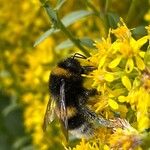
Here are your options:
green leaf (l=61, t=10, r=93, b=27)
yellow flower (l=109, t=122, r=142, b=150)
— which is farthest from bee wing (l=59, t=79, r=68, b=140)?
green leaf (l=61, t=10, r=93, b=27)

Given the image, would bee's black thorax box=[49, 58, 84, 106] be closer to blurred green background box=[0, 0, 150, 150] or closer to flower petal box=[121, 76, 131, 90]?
flower petal box=[121, 76, 131, 90]

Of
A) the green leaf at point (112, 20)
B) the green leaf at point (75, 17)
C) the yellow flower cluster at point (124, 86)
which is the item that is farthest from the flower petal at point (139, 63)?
the green leaf at point (75, 17)

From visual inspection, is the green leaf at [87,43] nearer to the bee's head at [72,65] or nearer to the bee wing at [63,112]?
the bee's head at [72,65]

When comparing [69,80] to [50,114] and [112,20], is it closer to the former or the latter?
[50,114]

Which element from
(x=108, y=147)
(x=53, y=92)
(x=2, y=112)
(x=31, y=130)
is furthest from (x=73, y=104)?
(x=2, y=112)

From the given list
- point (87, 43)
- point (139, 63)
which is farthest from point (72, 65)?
point (139, 63)

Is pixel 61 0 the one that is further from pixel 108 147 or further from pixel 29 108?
Answer: pixel 29 108
